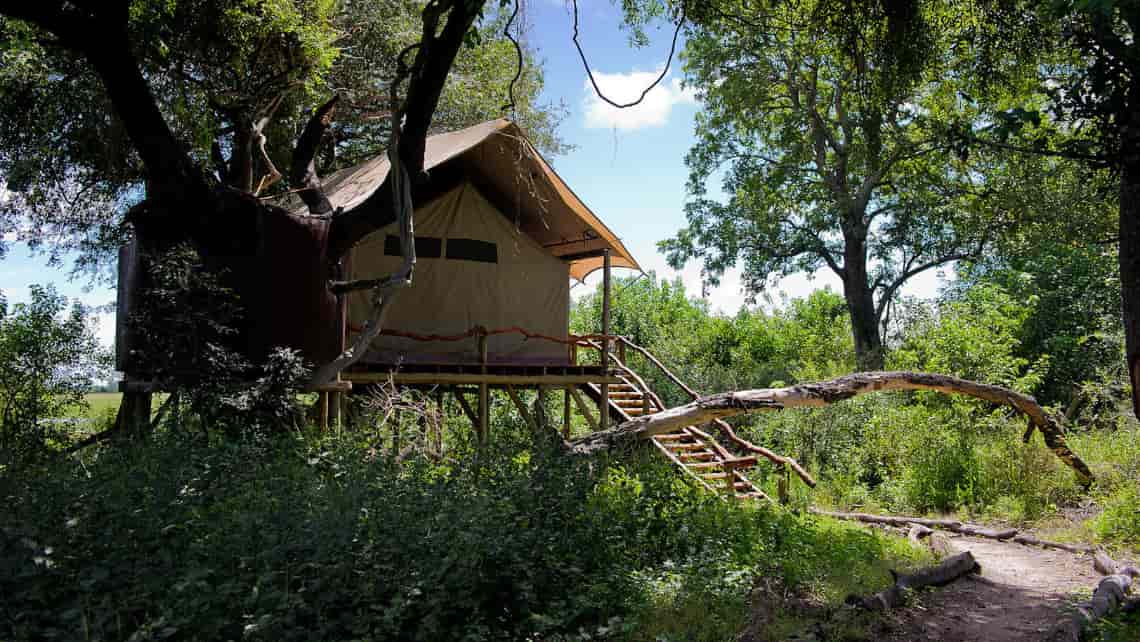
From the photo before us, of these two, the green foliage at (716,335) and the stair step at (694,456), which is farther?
the green foliage at (716,335)

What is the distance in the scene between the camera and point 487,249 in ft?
46.9

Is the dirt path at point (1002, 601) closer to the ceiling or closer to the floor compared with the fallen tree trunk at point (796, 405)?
closer to the floor

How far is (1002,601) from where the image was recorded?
7723 mm

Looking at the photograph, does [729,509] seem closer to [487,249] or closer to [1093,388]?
[487,249]

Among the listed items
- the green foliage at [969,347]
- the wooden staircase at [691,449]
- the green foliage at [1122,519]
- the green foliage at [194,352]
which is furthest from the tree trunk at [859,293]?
the green foliage at [194,352]

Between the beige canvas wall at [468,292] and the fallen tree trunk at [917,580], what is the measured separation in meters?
7.58

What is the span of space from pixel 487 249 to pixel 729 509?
6711 mm

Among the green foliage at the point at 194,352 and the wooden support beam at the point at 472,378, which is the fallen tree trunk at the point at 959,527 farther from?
the green foliage at the point at 194,352

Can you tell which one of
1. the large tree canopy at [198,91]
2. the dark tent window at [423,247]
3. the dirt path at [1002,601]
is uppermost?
the large tree canopy at [198,91]

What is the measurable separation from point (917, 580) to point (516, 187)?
8601 millimetres

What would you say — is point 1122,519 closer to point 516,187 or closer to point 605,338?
point 605,338

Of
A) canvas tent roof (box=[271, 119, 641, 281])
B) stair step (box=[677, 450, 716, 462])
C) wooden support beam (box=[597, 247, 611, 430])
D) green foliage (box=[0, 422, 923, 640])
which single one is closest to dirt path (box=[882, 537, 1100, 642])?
green foliage (box=[0, 422, 923, 640])

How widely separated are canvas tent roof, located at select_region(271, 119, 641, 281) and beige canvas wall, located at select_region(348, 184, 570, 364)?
374 mm

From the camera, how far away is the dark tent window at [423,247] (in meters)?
13.4
